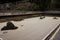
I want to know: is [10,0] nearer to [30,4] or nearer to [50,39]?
[30,4]

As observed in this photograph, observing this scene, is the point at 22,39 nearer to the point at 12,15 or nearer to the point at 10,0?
the point at 12,15

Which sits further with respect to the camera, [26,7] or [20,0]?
[20,0]

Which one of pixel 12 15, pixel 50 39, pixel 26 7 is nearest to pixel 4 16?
pixel 12 15

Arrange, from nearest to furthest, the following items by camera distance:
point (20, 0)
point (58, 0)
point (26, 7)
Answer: point (26, 7) → point (58, 0) → point (20, 0)

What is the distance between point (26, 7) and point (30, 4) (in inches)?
99.3

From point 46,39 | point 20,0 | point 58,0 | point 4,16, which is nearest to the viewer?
point 46,39

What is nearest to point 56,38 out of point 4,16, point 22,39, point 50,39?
point 50,39

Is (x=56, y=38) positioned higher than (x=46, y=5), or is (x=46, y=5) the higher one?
(x=56, y=38)

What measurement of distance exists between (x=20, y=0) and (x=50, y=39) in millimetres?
31991

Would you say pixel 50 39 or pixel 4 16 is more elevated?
pixel 50 39

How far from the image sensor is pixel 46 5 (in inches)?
1534

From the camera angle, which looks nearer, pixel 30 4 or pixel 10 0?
pixel 30 4

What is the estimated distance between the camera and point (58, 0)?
38.6m

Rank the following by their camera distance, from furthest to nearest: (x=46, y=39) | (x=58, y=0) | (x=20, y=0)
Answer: (x=20, y=0)
(x=58, y=0)
(x=46, y=39)
